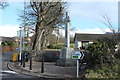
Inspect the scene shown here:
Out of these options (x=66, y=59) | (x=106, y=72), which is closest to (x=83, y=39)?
(x=66, y=59)

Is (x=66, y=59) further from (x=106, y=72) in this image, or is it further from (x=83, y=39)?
(x=83, y=39)

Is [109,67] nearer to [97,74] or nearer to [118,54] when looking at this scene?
[97,74]

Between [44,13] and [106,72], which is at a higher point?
[44,13]

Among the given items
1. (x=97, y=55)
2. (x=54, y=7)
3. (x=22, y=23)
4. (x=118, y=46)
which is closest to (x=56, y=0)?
(x=54, y=7)

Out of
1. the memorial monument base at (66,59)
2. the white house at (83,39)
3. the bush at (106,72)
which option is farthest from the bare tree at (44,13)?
the white house at (83,39)

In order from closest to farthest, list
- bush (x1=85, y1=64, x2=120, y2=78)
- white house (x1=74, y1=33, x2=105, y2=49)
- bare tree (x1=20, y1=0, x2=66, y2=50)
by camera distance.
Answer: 1. bush (x1=85, y1=64, x2=120, y2=78)
2. bare tree (x1=20, y1=0, x2=66, y2=50)
3. white house (x1=74, y1=33, x2=105, y2=49)

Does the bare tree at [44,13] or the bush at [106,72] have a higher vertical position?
the bare tree at [44,13]

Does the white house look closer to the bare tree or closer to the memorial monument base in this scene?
the bare tree

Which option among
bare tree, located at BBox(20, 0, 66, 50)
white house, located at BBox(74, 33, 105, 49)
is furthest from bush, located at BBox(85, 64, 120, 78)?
white house, located at BBox(74, 33, 105, 49)

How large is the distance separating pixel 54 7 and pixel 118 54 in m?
12.0

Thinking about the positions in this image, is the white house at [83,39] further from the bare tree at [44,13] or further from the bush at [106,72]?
the bush at [106,72]

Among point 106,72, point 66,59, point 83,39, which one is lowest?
point 106,72

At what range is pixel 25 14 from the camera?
Result: 76.4 feet

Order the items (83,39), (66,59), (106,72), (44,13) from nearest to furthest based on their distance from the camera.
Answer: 1. (106,72)
2. (66,59)
3. (44,13)
4. (83,39)
